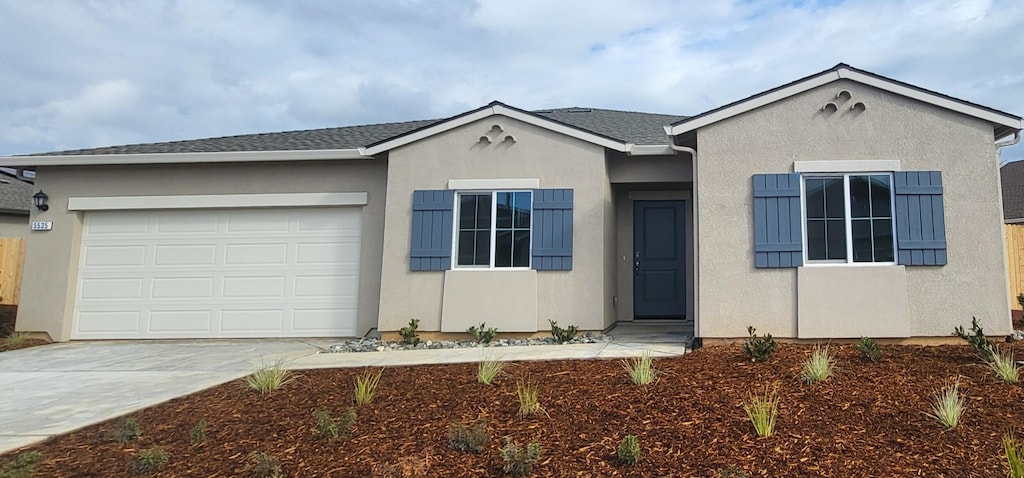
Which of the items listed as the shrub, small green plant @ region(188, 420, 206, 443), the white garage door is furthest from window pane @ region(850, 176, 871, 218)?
small green plant @ region(188, 420, 206, 443)

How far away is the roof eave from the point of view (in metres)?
9.32

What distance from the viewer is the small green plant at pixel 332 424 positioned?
405 cm

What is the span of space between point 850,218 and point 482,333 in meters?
4.90

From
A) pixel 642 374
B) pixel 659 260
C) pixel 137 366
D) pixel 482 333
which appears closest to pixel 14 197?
pixel 137 366

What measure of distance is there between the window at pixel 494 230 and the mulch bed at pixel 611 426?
317 centimetres

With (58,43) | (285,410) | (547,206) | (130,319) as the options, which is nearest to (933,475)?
(285,410)

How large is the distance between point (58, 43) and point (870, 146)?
1517 centimetres

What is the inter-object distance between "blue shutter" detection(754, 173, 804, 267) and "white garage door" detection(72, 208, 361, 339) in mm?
5987

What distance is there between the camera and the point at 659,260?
32.4 ft

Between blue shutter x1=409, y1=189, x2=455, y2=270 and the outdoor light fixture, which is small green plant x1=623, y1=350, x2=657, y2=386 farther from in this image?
the outdoor light fixture

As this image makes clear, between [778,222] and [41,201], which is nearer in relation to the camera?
[778,222]

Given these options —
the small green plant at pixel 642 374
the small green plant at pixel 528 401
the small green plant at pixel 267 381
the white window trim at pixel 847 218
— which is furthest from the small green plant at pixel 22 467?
the white window trim at pixel 847 218

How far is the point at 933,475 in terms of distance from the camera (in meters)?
3.19

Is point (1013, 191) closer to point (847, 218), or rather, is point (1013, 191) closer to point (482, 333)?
point (847, 218)
